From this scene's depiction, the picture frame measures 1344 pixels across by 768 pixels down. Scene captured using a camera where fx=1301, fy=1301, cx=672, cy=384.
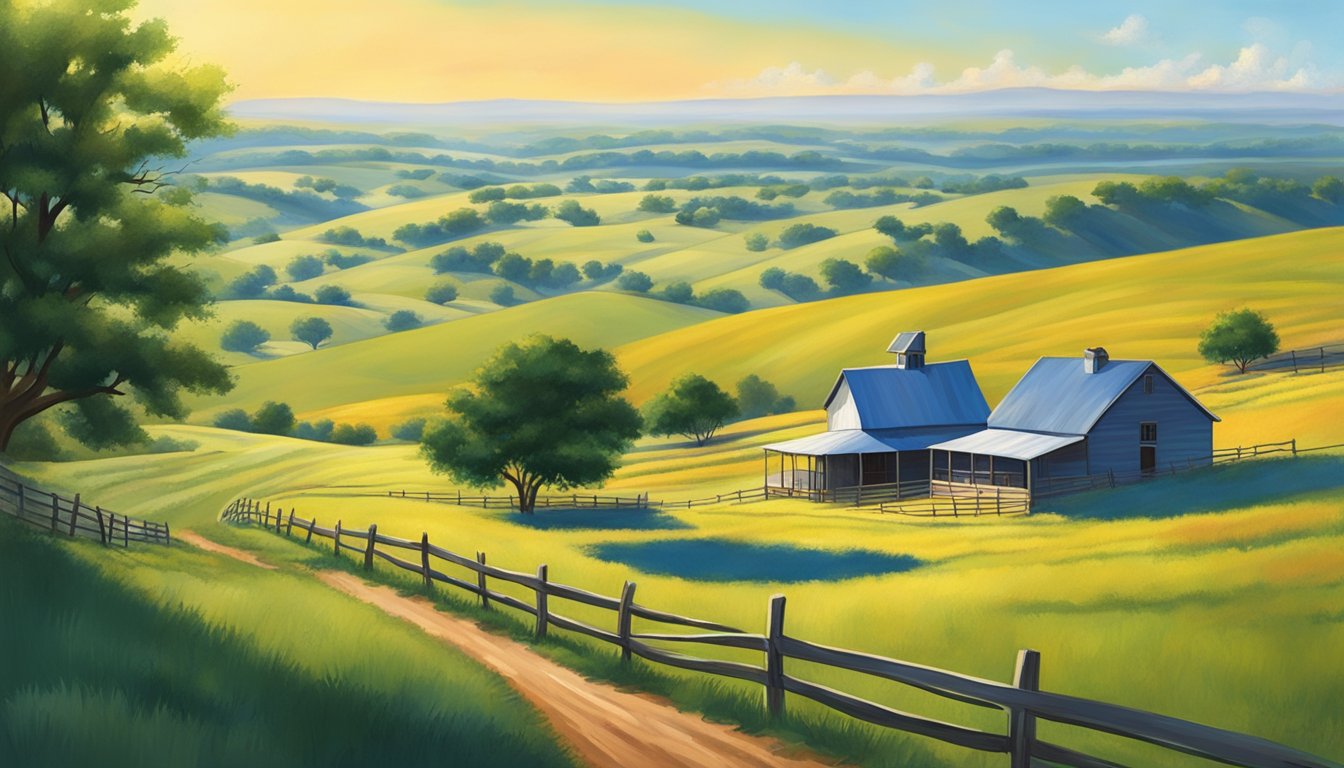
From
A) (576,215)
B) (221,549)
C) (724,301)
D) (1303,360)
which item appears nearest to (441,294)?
(576,215)

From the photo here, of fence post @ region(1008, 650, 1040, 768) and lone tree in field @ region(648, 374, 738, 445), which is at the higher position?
lone tree in field @ region(648, 374, 738, 445)

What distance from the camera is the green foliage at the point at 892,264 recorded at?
12150 cm

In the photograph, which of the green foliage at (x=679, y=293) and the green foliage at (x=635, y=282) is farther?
the green foliage at (x=635, y=282)

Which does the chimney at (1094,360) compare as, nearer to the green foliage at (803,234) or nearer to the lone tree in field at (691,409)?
the lone tree in field at (691,409)

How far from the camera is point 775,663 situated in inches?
491

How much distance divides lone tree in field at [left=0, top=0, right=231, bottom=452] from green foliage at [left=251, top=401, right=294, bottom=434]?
141 feet

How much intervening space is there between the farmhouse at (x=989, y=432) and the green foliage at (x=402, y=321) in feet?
191

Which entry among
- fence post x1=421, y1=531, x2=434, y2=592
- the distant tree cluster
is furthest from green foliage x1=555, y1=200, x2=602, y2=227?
fence post x1=421, y1=531, x2=434, y2=592

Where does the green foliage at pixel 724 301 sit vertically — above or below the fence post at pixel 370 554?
above

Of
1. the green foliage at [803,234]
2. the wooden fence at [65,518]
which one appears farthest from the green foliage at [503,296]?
the wooden fence at [65,518]

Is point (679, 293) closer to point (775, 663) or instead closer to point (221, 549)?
point (221, 549)

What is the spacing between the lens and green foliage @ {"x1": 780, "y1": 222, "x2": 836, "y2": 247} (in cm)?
14038

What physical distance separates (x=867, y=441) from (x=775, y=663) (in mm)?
38231

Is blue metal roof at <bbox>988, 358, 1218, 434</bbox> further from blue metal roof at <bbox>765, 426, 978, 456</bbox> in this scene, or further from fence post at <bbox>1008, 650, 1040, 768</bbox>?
fence post at <bbox>1008, 650, 1040, 768</bbox>
